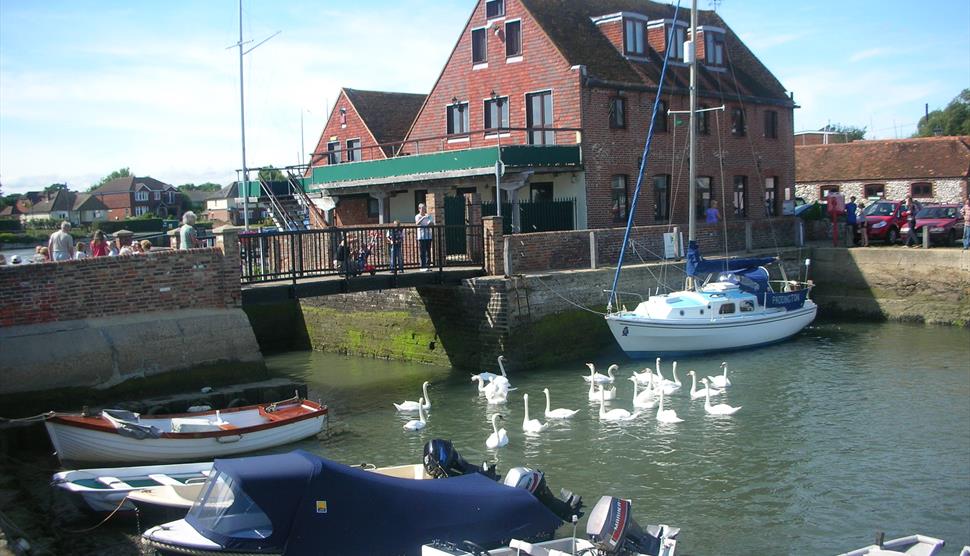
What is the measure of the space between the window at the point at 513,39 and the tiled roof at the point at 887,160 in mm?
25618

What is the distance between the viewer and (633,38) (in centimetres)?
3481

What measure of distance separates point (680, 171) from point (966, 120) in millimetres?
60636

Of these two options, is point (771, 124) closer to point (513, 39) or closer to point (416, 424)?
point (513, 39)

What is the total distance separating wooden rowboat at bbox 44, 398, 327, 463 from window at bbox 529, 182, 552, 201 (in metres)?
17.4

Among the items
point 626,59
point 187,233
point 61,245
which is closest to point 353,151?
point 626,59

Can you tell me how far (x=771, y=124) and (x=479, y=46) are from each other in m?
14.1

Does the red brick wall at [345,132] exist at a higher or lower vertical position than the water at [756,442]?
higher

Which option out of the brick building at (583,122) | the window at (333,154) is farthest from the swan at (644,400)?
the window at (333,154)

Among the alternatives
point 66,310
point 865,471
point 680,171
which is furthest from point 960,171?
point 66,310

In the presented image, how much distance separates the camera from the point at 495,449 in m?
16.1

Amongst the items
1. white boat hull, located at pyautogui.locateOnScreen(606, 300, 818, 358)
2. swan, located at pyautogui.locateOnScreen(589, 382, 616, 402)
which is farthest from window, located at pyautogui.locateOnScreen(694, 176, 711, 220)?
swan, located at pyautogui.locateOnScreen(589, 382, 616, 402)

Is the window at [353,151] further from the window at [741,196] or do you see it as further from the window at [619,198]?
the window at [741,196]

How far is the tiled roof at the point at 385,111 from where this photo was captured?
43809 mm

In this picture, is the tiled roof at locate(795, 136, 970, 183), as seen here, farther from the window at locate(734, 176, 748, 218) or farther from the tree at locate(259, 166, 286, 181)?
the tree at locate(259, 166, 286, 181)
